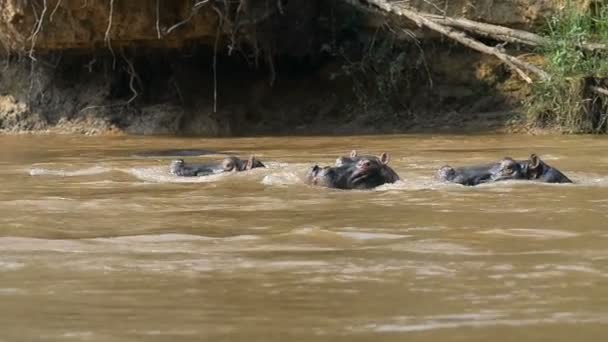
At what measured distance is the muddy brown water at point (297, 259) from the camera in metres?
3.25

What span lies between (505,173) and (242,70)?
25.0ft

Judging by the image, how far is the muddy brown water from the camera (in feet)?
10.7

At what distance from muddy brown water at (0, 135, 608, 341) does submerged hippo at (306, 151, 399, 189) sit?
156 mm

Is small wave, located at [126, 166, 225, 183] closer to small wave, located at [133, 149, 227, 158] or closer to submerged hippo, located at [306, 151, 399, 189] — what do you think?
submerged hippo, located at [306, 151, 399, 189]

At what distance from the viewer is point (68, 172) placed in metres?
8.74

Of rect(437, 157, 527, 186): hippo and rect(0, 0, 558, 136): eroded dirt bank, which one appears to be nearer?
rect(437, 157, 527, 186): hippo

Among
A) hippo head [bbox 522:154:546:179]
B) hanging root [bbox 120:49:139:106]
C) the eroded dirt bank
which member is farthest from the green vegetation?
hippo head [bbox 522:154:546:179]

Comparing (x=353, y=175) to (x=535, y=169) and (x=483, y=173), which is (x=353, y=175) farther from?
(x=535, y=169)

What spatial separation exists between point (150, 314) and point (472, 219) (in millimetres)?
2486

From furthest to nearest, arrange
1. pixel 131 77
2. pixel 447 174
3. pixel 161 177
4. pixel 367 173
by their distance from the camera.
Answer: pixel 131 77 → pixel 161 177 → pixel 367 173 → pixel 447 174

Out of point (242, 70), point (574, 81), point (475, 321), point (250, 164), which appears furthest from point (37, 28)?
point (475, 321)

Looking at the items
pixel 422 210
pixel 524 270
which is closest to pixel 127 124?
pixel 422 210

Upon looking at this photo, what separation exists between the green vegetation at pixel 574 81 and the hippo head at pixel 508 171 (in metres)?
4.75

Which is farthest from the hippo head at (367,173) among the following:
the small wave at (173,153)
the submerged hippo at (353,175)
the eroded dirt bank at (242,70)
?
the eroded dirt bank at (242,70)
